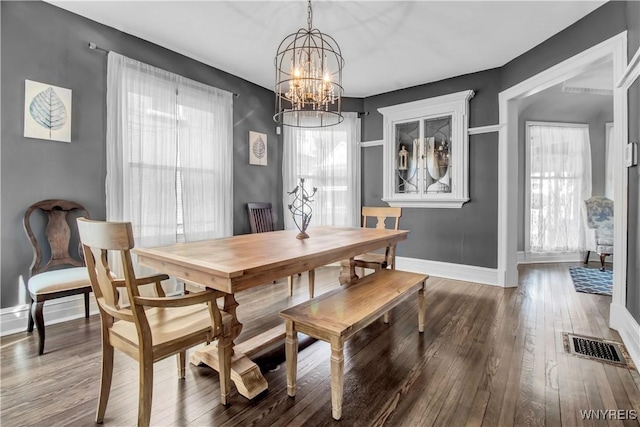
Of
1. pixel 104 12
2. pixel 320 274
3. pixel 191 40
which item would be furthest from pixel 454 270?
pixel 104 12

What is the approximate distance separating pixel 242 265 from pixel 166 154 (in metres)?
2.34

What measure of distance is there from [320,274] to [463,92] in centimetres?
308

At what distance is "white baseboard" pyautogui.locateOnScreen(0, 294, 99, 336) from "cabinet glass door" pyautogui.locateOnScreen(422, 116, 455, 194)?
415cm

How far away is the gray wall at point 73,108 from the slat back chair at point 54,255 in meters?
0.09

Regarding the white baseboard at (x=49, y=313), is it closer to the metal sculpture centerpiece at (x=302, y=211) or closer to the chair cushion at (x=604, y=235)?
the metal sculpture centerpiece at (x=302, y=211)

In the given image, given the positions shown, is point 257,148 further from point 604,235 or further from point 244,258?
point 604,235

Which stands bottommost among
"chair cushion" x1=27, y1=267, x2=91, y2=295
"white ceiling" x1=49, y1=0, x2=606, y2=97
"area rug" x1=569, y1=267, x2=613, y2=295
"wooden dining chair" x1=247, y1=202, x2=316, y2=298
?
"area rug" x1=569, y1=267, x2=613, y2=295

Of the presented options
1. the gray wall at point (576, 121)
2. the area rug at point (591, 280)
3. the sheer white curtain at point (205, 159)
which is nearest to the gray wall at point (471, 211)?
the area rug at point (591, 280)

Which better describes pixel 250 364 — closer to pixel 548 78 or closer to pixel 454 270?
pixel 454 270

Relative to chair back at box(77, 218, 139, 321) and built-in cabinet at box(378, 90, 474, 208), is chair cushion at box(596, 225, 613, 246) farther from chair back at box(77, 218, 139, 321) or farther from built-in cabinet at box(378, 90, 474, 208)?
chair back at box(77, 218, 139, 321)

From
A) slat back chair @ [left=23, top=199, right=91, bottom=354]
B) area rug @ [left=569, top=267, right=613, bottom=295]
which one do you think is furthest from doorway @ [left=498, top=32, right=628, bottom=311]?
slat back chair @ [left=23, top=199, right=91, bottom=354]

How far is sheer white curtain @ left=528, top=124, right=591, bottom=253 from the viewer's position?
16.8ft

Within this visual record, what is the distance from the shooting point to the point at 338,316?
5.35 feet

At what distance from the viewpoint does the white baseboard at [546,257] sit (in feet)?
16.6
